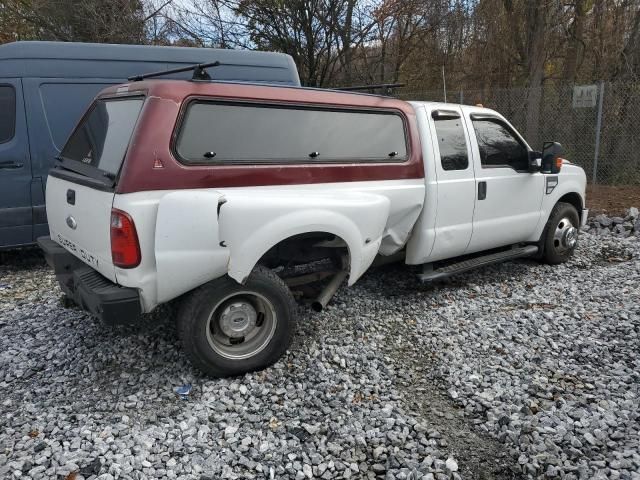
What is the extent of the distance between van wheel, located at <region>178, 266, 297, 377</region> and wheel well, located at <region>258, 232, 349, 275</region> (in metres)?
0.32

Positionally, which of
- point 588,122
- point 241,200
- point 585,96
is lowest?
point 241,200

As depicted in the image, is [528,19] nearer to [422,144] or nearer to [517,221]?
[517,221]

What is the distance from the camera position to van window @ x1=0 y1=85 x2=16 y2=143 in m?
5.95

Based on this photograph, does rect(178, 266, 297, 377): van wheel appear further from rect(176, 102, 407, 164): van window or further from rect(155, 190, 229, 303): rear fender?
rect(176, 102, 407, 164): van window

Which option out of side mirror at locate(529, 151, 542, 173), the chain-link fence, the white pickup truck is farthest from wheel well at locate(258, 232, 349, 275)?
the chain-link fence

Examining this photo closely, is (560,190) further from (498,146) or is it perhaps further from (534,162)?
(498,146)

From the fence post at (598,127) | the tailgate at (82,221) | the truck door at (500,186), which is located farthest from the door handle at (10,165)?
the fence post at (598,127)

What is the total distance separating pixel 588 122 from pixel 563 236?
19.2ft

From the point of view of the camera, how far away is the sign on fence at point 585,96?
10016mm

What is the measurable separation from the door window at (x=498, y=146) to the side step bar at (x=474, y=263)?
0.91m

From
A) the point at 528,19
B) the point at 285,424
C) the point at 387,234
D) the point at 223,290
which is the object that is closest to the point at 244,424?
the point at 285,424

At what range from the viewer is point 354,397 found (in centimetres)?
337

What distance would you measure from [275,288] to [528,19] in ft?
37.6

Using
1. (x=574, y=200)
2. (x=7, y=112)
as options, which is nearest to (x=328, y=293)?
(x=574, y=200)
